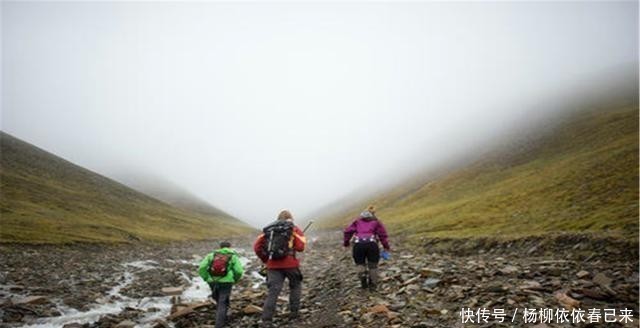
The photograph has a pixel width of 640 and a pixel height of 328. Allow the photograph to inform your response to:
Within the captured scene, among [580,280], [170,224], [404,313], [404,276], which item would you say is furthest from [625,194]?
[170,224]

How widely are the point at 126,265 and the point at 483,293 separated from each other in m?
32.0

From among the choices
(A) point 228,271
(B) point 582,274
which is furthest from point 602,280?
(A) point 228,271

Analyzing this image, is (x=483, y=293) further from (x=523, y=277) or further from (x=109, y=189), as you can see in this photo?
(x=109, y=189)

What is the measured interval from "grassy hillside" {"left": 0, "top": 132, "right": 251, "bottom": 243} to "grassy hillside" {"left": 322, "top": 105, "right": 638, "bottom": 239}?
44500 mm

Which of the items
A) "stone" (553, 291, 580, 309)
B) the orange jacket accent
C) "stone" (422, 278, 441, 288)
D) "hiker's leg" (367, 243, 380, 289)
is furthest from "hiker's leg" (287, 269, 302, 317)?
"stone" (553, 291, 580, 309)

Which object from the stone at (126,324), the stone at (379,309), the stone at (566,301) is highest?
the stone at (566,301)

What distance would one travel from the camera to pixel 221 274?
554 inches

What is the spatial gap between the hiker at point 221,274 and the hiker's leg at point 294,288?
5.95 feet

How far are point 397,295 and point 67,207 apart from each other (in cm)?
8110

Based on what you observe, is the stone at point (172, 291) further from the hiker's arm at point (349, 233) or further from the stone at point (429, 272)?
the stone at point (429, 272)

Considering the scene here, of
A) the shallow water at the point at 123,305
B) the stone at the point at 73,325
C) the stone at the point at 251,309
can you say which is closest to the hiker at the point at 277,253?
the stone at the point at 251,309

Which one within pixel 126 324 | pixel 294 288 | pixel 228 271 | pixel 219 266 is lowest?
pixel 126 324

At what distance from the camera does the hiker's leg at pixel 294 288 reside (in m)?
14.0

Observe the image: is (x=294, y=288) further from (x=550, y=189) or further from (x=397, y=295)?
(x=550, y=189)
